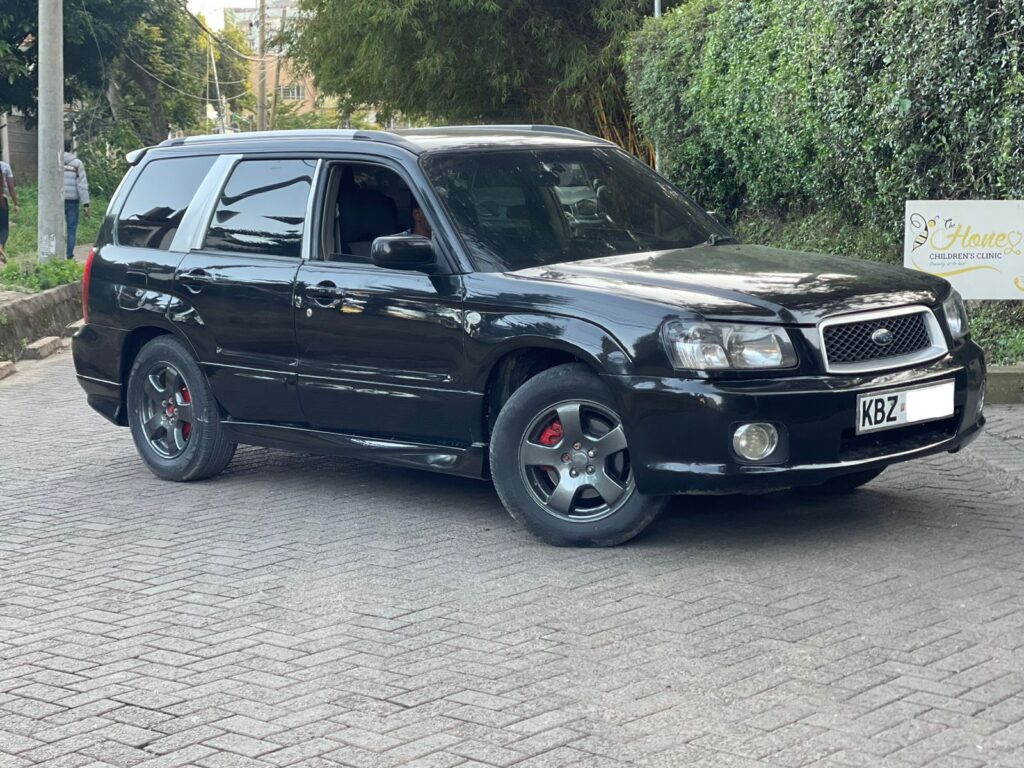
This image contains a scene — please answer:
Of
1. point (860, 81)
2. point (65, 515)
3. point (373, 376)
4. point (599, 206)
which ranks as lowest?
point (65, 515)

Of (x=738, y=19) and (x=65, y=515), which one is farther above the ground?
(x=738, y=19)

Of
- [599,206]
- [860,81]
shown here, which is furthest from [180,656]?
[860,81]

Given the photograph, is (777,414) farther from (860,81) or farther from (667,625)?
(860,81)

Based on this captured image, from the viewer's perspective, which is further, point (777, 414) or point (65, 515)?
point (65, 515)

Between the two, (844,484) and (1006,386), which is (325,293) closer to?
(844,484)

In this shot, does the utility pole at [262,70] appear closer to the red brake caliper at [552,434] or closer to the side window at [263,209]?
the side window at [263,209]

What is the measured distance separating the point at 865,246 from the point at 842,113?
200 centimetres

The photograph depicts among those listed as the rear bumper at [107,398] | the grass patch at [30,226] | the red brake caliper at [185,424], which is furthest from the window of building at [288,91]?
the red brake caliper at [185,424]

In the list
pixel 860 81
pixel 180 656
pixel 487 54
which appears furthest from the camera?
pixel 487 54

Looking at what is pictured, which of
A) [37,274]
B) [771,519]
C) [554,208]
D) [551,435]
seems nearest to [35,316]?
[37,274]

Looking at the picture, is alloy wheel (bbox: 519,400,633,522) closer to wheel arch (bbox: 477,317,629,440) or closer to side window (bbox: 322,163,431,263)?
wheel arch (bbox: 477,317,629,440)

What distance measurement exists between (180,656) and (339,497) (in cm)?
262

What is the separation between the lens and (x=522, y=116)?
30688 millimetres

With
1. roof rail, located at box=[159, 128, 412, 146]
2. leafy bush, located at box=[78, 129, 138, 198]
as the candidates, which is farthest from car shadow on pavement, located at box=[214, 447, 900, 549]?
leafy bush, located at box=[78, 129, 138, 198]
